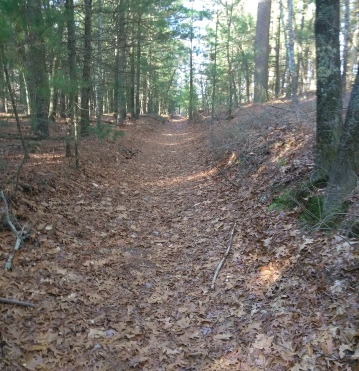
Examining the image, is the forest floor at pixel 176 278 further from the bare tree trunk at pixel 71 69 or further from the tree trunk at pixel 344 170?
the bare tree trunk at pixel 71 69

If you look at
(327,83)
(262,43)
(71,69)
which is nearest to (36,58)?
(71,69)

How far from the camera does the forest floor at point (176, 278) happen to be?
3.66 metres

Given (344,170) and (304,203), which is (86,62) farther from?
(344,170)

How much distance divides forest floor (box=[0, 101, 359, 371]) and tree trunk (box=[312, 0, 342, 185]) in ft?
2.90

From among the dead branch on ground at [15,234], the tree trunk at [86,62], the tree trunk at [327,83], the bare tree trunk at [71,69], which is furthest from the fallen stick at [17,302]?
the tree trunk at [86,62]

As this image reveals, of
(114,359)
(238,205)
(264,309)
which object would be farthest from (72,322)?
(238,205)

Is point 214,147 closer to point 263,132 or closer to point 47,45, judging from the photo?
point 263,132

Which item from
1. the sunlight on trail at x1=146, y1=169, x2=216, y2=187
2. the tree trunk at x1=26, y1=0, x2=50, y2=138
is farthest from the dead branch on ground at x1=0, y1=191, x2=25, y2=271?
the sunlight on trail at x1=146, y1=169, x2=216, y2=187

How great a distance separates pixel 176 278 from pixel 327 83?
4236 millimetres

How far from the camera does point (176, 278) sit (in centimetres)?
548

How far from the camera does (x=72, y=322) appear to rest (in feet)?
13.6

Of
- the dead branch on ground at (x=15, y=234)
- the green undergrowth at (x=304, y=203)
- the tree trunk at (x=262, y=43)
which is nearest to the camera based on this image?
the dead branch on ground at (x=15, y=234)

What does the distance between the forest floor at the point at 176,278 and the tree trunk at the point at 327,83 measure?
88 centimetres

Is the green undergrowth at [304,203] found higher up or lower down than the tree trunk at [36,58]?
lower down
